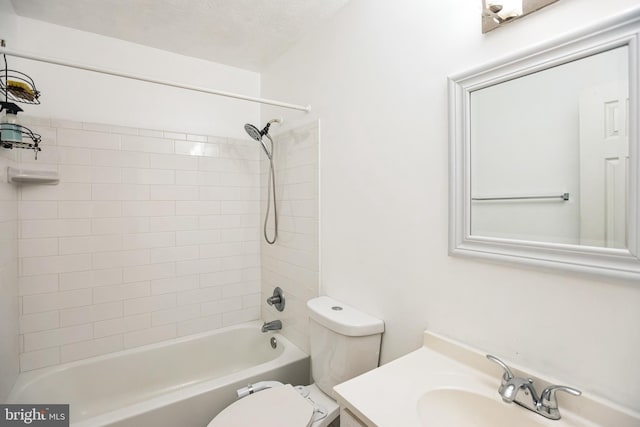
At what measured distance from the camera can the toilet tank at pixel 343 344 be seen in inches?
53.2

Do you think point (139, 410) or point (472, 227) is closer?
point (472, 227)

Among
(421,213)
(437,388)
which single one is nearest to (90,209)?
(421,213)

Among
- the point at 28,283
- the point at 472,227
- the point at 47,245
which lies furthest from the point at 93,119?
the point at 472,227

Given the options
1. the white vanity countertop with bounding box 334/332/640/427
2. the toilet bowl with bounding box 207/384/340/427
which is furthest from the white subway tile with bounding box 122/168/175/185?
the white vanity countertop with bounding box 334/332/640/427

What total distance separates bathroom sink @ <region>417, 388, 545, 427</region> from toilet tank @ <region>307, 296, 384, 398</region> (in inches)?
17.9

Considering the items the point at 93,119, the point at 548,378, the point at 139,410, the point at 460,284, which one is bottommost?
the point at 139,410

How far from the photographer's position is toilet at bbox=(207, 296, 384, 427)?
126 centimetres

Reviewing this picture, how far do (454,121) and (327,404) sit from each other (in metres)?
1.33

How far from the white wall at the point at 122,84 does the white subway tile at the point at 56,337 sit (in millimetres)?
1270

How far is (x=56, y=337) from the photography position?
1.80m

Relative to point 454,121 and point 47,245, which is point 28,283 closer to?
point 47,245

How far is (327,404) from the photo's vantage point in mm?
1405

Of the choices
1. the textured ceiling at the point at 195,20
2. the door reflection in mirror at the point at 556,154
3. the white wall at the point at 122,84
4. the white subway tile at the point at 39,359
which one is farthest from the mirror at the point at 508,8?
the white subway tile at the point at 39,359

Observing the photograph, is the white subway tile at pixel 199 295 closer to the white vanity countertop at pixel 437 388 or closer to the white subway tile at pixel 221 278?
the white subway tile at pixel 221 278
